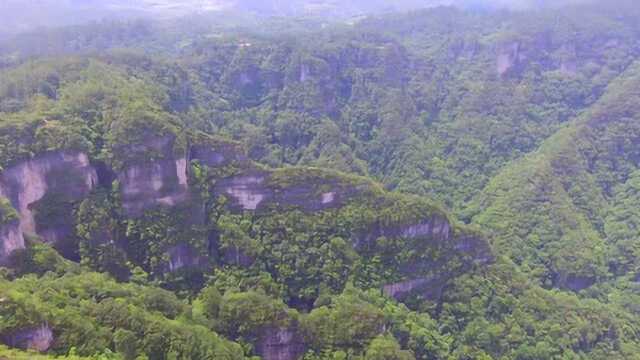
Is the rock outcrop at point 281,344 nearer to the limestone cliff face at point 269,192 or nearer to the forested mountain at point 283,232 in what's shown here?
Result: the forested mountain at point 283,232

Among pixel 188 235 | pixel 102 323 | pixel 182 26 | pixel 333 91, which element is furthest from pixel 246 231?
pixel 182 26

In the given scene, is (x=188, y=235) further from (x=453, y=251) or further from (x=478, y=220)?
(x=478, y=220)

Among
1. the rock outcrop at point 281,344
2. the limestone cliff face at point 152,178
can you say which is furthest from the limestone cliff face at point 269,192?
the rock outcrop at point 281,344

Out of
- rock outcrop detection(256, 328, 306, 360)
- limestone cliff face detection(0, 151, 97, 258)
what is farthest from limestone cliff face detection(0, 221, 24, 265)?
rock outcrop detection(256, 328, 306, 360)

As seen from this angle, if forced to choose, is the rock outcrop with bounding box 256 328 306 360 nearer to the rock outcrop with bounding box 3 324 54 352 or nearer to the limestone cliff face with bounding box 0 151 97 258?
the rock outcrop with bounding box 3 324 54 352

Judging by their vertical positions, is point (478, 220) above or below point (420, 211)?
below

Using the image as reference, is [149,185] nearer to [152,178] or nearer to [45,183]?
[152,178]
